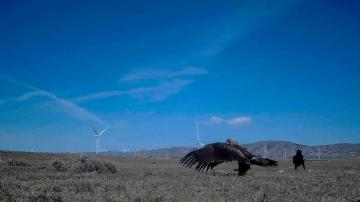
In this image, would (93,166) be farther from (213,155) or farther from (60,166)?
(213,155)

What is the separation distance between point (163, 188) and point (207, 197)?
257 cm

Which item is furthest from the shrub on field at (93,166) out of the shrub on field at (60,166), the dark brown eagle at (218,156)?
the dark brown eagle at (218,156)

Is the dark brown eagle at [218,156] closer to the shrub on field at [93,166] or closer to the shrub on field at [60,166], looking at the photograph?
the shrub on field at [93,166]

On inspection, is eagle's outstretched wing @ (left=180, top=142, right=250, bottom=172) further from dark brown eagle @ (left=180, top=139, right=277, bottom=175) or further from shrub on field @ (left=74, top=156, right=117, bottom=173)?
shrub on field @ (left=74, top=156, right=117, bottom=173)

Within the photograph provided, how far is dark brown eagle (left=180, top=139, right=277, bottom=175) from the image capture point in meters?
13.4

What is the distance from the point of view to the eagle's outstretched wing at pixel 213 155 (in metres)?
13.5

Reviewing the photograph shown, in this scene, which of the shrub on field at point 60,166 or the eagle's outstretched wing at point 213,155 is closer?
the eagle's outstretched wing at point 213,155

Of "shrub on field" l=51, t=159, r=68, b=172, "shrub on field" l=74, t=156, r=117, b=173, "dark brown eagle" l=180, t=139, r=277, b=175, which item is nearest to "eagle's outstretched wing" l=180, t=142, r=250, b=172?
"dark brown eagle" l=180, t=139, r=277, b=175

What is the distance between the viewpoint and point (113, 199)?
39.1 ft

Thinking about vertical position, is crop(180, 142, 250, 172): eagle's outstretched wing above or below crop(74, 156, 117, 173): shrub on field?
above

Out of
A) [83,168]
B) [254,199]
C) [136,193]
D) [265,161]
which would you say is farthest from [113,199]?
[83,168]

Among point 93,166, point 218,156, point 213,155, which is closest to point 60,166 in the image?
point 93,166

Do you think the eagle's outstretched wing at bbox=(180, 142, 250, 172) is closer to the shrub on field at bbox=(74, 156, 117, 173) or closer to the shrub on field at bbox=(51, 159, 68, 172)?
the shrub on field at bbox=(74, 156, 117, 173)

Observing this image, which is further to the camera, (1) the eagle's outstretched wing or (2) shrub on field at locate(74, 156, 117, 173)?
(2) shrub on field at locate(74, 156, 117, 173)
